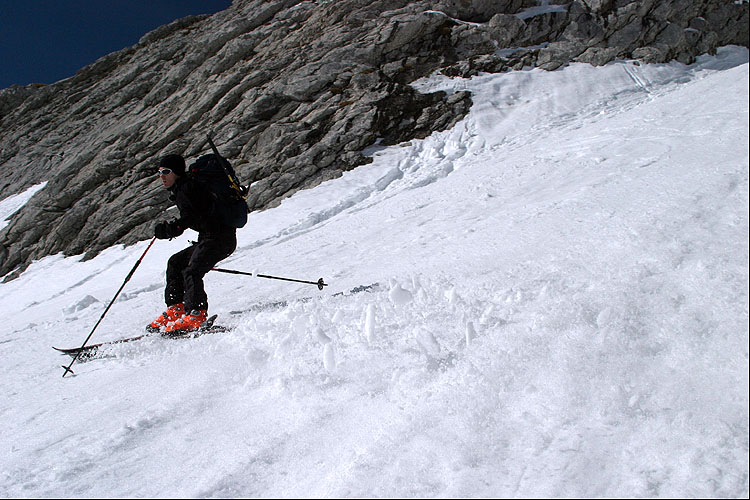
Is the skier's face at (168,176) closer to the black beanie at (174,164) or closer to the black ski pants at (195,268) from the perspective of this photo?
the black beanie at (174,164)

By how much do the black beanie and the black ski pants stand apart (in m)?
0.78

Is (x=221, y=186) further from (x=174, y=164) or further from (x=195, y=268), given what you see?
(x=195, y=268)

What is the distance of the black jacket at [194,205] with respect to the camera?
4594 millimetres

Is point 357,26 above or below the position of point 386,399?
above

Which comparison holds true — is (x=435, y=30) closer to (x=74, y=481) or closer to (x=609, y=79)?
(x=609, y=79)

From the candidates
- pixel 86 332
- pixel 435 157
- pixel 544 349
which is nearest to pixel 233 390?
pixel 544 349

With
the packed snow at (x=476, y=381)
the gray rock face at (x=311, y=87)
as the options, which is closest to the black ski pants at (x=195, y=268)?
the packed snow at (x=476, y=381)

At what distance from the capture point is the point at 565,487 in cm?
168

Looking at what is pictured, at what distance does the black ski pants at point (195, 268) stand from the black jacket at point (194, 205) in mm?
166

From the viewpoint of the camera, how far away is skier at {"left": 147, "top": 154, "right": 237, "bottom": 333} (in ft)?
15.0

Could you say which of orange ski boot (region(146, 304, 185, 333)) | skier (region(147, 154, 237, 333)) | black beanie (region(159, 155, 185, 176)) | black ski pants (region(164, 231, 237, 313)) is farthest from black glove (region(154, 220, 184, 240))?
orange ski boot (region(146, 304, 185, 333))

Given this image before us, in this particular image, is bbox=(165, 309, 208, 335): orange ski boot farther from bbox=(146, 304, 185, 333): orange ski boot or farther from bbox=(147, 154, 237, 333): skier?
bbox=(146, 304, 185, 333): orange ski boot

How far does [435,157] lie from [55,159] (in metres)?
35.1

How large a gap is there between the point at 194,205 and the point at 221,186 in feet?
1.23
